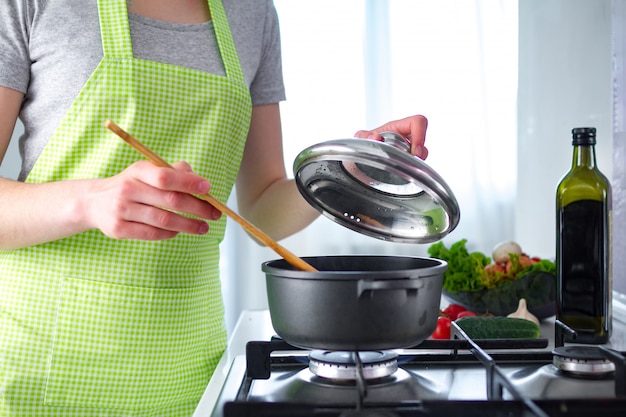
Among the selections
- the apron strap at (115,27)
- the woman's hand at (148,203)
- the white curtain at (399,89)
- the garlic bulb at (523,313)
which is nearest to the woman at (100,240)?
the apron strap at (115,27)

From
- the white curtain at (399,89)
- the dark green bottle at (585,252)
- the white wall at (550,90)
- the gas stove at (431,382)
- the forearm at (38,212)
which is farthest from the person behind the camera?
the white curtain at (399,89)

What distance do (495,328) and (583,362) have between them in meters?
0.19

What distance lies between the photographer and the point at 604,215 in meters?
0.93

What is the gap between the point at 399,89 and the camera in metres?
2.89

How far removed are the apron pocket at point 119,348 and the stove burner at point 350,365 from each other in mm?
321

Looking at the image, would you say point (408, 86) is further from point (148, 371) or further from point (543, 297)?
point (148, 371)

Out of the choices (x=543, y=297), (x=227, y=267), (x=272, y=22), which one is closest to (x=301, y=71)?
(x=227, y=267)

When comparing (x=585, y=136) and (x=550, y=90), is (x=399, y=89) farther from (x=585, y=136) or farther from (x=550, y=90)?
(x=585, y=136)

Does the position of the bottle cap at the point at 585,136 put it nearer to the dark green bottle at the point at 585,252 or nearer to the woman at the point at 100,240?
the dark green bottle at the point at 585,252

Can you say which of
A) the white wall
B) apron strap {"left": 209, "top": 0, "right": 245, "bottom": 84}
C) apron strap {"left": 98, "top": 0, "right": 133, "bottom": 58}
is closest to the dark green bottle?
apron strap {"left": 209, "top": 0, "right": 245, "bottom": 84}

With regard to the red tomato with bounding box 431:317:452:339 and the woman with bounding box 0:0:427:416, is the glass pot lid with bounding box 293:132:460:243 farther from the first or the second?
the red tomato with bounding box 431:317:452:339

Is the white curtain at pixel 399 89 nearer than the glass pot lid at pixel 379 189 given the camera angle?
No

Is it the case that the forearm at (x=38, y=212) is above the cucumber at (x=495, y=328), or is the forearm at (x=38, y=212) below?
above

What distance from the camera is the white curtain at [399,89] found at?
2850mm
